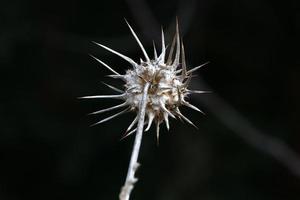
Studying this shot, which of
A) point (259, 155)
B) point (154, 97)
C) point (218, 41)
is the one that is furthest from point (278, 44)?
point (154, 97)

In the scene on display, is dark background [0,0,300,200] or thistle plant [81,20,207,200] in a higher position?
dark background [0,0,300,200]

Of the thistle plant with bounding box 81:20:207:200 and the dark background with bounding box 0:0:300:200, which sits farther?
the dark background with bounding box 0:0:300:200

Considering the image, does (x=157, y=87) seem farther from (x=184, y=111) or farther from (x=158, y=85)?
(x=184, y=111)

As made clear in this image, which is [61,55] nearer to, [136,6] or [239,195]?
[136,6]

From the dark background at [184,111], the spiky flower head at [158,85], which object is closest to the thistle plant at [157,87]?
the spiky flower head at [158,85]

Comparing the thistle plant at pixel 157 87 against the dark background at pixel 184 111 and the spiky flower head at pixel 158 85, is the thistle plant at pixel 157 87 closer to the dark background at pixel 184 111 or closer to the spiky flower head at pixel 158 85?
the spiky flower head at pixel 158 85

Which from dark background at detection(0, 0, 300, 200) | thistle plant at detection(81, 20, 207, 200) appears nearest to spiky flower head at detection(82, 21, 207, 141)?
thistle plant at detection(81, 20, 207, 200)

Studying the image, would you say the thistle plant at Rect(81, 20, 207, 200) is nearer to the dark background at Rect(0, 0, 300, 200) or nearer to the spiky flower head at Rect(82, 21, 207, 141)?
the spiky flower head at Rect(82, 21, 207, 141)

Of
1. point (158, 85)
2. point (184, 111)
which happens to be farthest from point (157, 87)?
point (184, 111)
